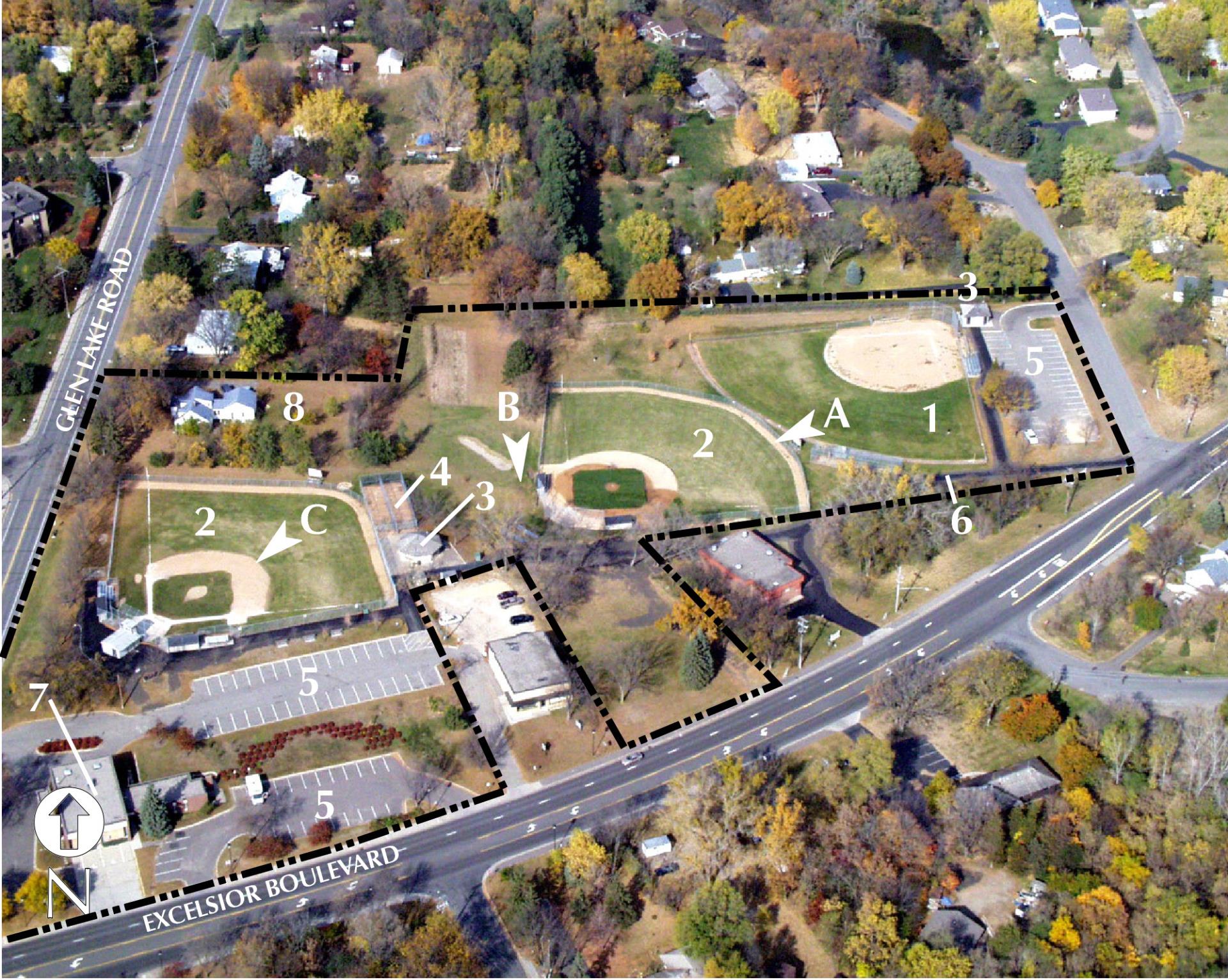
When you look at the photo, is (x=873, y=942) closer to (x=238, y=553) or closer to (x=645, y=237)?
(x=238, y=553)

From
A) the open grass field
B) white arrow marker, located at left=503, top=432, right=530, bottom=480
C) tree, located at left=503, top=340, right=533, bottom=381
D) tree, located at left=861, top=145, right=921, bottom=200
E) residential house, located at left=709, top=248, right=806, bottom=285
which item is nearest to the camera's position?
the open grass field

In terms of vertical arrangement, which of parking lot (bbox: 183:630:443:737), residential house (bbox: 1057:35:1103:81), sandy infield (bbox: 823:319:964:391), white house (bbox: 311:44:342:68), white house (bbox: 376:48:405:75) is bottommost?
parking lot (bbox: 183:630:443:737)

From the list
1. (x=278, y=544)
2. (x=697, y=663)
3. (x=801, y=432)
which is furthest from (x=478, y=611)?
(x=801, y=432)

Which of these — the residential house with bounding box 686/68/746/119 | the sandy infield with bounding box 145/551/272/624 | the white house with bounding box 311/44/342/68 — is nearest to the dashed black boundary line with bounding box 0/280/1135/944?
the sandy infield with bounding box 145/551/272/624

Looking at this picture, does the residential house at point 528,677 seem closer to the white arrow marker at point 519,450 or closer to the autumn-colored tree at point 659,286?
the white arrow marker at point 519,450

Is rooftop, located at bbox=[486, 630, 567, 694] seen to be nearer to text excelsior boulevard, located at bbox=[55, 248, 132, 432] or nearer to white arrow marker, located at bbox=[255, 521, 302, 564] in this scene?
white arrow marker, located at bbox=[255, 521, 302, 564]

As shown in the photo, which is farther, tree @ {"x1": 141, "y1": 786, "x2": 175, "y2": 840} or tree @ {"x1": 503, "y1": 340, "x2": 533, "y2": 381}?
tree @ {"x1": 503, "y1": 340, "x2": 533, "y2": 381}

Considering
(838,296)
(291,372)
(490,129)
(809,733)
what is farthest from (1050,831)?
(490,129)

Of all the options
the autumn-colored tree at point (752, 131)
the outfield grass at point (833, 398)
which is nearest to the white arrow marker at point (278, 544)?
the outfield grass at point (833, 398)
